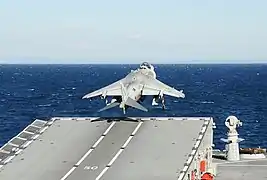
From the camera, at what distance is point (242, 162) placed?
4088cm

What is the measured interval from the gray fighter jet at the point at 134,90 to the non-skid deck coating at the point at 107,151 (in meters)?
11.4

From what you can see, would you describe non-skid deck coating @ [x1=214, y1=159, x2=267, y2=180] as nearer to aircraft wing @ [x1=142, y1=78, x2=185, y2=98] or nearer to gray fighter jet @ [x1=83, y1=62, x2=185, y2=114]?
gray fighter jet @ [x1=83, y1=62, x2=185, y2=114]

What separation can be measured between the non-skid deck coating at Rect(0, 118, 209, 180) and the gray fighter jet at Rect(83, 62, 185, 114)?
11.4 meters

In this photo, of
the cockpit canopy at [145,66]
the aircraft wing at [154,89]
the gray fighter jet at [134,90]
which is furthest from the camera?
the cockpit canopy at [145,66]

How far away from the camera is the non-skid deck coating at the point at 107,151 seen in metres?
28.6

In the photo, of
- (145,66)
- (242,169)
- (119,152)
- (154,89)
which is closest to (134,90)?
(154,89)

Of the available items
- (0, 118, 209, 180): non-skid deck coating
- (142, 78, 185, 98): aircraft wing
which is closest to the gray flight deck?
(0, 118, 209, 180): non-skid deck coating

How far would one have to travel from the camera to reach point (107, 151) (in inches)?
1259

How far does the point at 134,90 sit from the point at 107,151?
22.7 metres

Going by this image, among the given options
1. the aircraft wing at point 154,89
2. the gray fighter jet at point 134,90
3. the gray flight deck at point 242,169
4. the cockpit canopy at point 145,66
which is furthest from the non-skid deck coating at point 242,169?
the cockpit canopy at point 145,66

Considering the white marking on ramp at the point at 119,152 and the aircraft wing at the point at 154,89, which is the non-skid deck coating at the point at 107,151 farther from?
the aircraft wing at the point at 154,89

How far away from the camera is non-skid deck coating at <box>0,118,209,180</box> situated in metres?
28.6

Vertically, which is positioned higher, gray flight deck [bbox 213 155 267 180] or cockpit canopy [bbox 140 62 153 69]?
cockpit canopy [bbox 140 62 153 69]

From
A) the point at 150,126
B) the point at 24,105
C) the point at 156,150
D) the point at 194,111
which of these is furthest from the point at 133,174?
the point at 24,105
